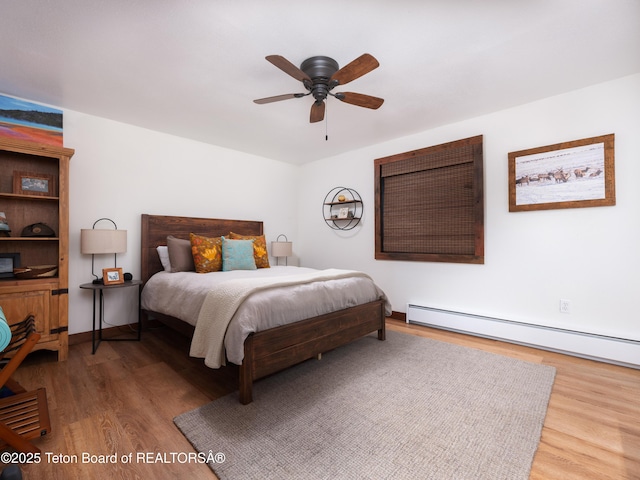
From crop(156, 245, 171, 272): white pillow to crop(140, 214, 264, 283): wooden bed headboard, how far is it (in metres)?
0.13

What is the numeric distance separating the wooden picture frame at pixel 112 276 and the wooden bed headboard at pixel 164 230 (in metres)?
0.32

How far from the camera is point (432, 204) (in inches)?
145

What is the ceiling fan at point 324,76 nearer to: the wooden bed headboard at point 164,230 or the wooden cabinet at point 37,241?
the wooden cabinet at point 37,241

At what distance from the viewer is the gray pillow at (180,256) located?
10.9 ft

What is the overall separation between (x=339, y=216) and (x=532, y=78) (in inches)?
107

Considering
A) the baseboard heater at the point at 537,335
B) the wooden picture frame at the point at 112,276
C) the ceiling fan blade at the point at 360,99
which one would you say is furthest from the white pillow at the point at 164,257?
the baseboard heater at the point at 537,335

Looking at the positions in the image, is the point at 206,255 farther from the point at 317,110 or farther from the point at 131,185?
the point at 317,110

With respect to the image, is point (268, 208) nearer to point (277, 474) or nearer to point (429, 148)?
point (429, 148)

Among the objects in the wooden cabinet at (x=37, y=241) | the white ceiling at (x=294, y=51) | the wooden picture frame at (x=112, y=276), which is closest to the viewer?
the white ceiling at (x=294, y=51)

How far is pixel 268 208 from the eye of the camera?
4926 mm

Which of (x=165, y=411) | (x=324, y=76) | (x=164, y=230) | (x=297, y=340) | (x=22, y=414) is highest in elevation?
(x=324, y=76)

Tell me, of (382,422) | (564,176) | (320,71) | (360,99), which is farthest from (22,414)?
(564,176)

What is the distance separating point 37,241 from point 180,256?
4.16 feet

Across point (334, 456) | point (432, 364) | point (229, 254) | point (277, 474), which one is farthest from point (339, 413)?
point (229, 254)
